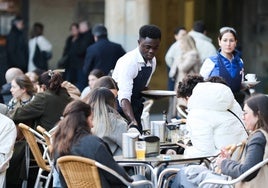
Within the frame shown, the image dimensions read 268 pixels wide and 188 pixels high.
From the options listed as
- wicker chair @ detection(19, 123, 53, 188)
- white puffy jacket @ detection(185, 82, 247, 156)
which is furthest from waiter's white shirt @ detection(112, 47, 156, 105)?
white puffy jacket @ detection(185, 82, 247, 156)

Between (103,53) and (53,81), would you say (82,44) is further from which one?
(53,81)

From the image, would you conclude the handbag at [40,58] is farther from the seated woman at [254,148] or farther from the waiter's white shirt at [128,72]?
the seated woman at [254,148]

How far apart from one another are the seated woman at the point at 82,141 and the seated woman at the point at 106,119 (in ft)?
2.67

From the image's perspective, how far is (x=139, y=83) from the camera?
973 centimetres

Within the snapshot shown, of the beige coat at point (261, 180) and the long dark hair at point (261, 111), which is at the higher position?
the long dark hair at point (261, 111)

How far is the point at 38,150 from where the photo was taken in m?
9.52

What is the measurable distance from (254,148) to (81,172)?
1288 millimetres

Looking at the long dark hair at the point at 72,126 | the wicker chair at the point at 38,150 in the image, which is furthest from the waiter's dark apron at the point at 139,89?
the long dark hair at the point at 72,126

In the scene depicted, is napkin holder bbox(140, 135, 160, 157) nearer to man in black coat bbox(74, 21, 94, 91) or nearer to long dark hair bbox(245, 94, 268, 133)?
long dark hair bbox(245, 94, 268, 133)

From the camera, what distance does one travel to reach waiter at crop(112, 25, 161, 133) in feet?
31.1

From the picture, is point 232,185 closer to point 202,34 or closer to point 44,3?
point 202,34

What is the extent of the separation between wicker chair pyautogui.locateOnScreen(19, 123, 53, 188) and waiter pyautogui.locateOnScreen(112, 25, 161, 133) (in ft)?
2.72

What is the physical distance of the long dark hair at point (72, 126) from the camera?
740 centimetres

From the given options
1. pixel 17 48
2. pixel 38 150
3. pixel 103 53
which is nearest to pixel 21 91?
pixel 38 150
